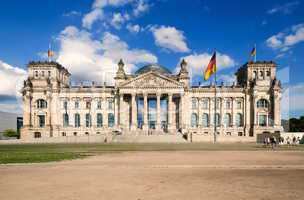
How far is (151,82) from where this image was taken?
86.3 m

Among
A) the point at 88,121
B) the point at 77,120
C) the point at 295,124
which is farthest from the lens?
the point at 295,124

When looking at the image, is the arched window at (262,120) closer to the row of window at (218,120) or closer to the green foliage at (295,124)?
the row of window at (218,120)

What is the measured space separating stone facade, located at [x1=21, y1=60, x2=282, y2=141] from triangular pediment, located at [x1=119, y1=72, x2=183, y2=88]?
1.08ft

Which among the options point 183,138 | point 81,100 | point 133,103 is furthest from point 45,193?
point 81,100

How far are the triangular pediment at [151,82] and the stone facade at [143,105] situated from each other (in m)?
0.33

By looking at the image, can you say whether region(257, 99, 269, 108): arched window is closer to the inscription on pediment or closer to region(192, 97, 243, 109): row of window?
region(192, 97, 243, 109): row of window

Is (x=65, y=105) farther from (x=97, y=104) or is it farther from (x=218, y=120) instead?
(x=218, y=120)

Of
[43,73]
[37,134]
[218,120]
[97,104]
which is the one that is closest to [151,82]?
[97,104]

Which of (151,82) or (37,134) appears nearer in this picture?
(151,82)

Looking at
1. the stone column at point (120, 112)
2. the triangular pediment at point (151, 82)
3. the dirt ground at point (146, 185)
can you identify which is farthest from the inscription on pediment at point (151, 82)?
the dirt ground at point (146, 185)

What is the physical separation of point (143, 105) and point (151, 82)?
26.5 ft

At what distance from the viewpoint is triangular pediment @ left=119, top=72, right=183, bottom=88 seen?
281 ft

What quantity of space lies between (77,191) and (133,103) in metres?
74.8

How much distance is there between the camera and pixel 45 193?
36.6 ft
